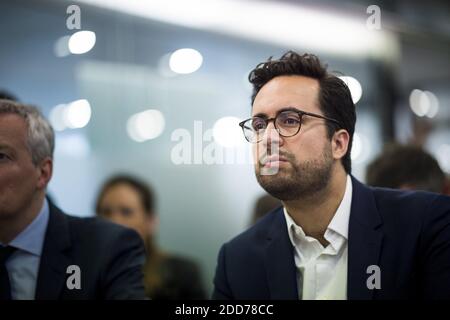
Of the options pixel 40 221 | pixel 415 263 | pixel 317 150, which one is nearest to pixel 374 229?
pixel 415 263

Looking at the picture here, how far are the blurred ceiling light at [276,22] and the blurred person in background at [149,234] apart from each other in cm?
69

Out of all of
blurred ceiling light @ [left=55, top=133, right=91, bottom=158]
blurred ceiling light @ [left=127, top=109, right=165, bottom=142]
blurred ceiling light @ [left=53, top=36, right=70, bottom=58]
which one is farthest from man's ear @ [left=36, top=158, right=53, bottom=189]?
blurred ceiling light @ [left=127, top=109, right=165, bottom=142]

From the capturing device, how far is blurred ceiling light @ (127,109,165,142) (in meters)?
2.68

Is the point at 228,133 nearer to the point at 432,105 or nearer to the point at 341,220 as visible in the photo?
the point at 341,220

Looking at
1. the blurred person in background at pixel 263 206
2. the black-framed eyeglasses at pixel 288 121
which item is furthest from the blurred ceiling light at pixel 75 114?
the black-framed eyeglasses at pixel 288 121

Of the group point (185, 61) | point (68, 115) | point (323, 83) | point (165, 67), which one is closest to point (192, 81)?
point (185, 61)

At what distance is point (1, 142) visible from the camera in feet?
5.28

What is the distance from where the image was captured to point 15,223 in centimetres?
166

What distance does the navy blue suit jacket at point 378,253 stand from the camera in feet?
4.79

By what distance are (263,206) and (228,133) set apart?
25 cm

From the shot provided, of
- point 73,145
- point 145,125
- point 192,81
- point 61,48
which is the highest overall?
point 61,48

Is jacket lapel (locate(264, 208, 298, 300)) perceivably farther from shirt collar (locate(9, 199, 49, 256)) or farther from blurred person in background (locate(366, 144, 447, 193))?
shirt collar (locate(9, 199, 49, 256))

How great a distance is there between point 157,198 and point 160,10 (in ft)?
2.78

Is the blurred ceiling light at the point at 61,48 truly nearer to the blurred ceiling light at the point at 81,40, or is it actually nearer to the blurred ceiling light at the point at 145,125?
the blurred ceiling light at the point at 81,40
